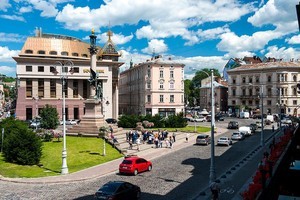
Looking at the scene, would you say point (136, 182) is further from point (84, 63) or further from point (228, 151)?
point (84, 63)

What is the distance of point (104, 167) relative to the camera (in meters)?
28.8

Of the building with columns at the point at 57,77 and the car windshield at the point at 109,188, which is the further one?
the building with columns at the point at 57,77

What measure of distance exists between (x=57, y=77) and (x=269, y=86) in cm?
5750

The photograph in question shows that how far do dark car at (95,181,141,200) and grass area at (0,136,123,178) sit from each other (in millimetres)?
9853

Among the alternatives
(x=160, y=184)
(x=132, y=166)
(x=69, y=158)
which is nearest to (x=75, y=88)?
(x=69, y=158)

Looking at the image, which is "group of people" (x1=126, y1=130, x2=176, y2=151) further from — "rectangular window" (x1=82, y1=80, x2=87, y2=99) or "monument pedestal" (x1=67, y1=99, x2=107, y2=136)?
"rectangular window" (x1=82, y1=80, x2=87, y2=99)

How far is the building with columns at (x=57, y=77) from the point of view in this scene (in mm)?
76500

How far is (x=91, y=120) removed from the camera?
46469mm

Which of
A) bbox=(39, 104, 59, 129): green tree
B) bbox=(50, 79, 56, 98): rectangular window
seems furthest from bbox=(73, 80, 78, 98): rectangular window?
bbox=(39, 104, 59, 129): green tree

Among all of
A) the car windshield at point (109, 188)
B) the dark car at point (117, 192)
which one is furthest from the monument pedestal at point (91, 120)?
the car windshield at point (109, 188)

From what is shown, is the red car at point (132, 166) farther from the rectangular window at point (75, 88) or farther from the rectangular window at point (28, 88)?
the rectangular window at point (75, 88)

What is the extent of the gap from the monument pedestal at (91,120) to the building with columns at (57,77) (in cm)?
2821

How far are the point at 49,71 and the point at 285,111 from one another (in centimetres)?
6334

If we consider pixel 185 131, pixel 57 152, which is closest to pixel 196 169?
pixel 57 152
